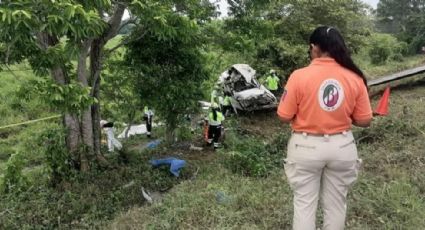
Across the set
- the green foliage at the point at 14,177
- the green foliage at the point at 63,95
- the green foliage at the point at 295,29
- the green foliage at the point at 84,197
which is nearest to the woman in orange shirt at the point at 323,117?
the green foliage at the point at 63,95

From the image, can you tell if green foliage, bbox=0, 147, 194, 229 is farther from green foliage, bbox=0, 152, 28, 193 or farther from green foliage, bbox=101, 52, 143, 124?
green foliage, bbox=101, 52, 143, 124

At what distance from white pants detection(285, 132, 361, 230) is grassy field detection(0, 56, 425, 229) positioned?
Answer: 0.86 m

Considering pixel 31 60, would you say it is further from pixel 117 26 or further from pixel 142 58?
pixel 142 58

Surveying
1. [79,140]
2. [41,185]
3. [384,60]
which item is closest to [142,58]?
[79,140]

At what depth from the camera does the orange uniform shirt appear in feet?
10.8

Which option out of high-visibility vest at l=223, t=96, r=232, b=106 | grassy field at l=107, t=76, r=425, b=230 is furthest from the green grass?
grassy field at l=107, t=76, r=425, b=230

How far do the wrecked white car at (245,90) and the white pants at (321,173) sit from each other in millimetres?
10829

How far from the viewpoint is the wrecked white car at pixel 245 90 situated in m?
14.5

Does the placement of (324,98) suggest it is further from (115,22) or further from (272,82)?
(272,82)

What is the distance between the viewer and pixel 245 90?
1500cm

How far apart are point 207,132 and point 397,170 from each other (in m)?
6.22

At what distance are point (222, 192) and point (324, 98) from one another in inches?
102

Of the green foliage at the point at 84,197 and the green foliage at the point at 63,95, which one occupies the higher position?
the green foliage at the point at 63,95

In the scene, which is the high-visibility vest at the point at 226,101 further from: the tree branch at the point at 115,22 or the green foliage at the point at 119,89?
the tree branch at the point at 115,22
